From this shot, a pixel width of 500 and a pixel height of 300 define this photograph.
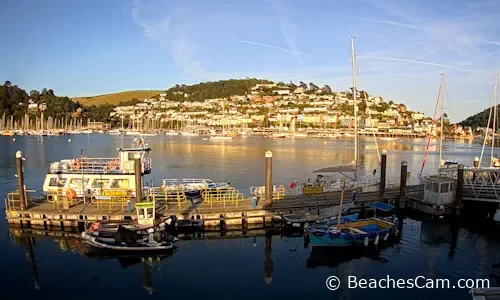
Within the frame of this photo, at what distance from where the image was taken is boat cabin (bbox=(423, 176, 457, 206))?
32812 millimetres

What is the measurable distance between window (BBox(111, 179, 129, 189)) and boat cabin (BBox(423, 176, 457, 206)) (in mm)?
25220

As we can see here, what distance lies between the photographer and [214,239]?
27.3 meters

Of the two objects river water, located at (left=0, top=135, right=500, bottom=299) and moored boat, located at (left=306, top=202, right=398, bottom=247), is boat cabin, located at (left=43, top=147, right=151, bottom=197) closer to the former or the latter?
river water, located at (left=0, top=135, right=500, bottom=299)

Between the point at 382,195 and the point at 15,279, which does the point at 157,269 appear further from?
the point at 382,195

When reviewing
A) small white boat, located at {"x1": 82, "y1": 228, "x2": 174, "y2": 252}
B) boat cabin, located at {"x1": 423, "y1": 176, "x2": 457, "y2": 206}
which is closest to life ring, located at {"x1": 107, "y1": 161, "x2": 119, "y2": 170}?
small white boat, located at {"x1": 82, "y1": 228, "x2": 174, "y2": 252}

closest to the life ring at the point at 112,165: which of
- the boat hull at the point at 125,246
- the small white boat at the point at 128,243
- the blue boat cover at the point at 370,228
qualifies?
the small white boat at the point at 128,243

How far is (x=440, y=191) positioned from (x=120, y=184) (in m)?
26.4

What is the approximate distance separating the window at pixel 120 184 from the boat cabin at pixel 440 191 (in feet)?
82.7

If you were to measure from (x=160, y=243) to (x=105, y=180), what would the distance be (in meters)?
10.6

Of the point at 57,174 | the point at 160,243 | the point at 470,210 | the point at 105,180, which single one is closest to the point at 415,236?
the point at 470,210

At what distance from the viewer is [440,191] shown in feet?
108

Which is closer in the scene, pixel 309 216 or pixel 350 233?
pixel 350 233

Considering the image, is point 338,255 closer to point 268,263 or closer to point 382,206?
point 268,263

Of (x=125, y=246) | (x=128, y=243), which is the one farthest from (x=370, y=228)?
(x=125, y=246)
